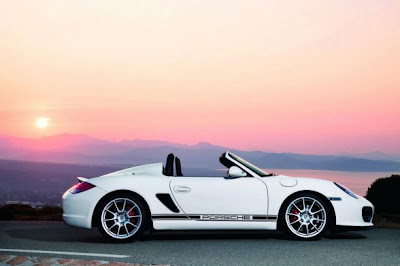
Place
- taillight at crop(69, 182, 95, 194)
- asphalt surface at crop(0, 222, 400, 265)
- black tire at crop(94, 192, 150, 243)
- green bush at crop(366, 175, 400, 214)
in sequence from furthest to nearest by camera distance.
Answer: green bush at crop(366, 175, 400, 214)
taillight at crop(69, 182, 95, 194)
black tire at crop(94, 192, 150, 243)
asphalt surface at crop(0, 222, 400, 265)

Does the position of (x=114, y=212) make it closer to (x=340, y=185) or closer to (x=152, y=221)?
(x=152, y=221)

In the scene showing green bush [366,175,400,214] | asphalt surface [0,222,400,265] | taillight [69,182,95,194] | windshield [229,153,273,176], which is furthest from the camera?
green bush [366,175,400,214]

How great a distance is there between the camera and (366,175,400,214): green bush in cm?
Result: 2017

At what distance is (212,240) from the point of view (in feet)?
33.8

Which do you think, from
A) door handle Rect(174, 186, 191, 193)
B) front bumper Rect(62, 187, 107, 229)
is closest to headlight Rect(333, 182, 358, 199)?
door handle Rect(174, 186, 191, 193)

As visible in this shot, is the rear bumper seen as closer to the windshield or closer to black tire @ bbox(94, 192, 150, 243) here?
the windshield

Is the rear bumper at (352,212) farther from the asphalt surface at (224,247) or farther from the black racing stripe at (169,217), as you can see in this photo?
the black racing stripe at (169,217)

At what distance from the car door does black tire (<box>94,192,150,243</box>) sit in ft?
1.97

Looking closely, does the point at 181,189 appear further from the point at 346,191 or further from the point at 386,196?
the point at 386,196

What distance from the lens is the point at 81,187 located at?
33.5 feet

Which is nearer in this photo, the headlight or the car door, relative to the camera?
the car door

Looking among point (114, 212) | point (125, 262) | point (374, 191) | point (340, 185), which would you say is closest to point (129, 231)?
point (114, 212)

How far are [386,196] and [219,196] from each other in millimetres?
11635

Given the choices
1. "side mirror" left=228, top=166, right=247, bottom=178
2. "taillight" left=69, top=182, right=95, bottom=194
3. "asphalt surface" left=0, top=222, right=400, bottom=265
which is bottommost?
"asphalt surface" left=0, top=222, right=400, bottom=265
